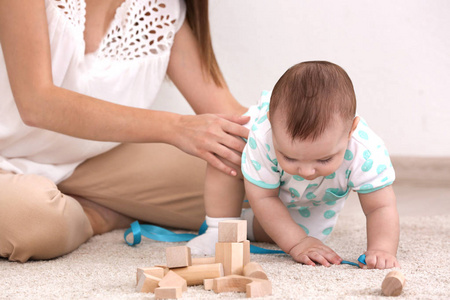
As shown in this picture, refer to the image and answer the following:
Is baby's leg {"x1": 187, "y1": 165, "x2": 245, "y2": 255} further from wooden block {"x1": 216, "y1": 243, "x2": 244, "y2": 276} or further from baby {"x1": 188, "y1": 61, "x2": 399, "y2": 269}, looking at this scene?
wooden block {"x1": 216, "y1": 243, "x2": 244, "y2": 276}

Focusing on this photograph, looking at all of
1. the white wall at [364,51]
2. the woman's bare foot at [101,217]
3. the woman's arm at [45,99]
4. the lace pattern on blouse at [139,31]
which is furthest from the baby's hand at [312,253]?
the white wall at [364,51]

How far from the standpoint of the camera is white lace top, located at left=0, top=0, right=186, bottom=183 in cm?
Answer: 116

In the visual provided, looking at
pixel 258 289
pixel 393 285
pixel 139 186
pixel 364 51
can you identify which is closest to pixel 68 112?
pixel 139 186

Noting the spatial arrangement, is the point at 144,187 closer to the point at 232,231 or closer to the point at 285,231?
the point at 285,231

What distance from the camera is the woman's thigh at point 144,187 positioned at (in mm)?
1277

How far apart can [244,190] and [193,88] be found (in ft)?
1.22

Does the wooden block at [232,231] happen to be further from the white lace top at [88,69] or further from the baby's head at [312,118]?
the white lace top at [88,69]

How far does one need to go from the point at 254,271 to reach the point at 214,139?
35 cm

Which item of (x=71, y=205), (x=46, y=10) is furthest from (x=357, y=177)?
(x=46, y=10)

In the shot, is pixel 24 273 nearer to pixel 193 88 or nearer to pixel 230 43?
pixel 193 88

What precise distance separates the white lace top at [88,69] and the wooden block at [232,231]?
551mm

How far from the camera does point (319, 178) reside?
959 millimetres

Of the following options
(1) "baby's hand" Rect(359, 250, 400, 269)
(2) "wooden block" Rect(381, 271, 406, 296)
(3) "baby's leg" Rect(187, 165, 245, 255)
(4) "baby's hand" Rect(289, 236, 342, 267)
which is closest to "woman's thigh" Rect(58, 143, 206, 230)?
(3) "baby's leg" Rect(187, 165, 245, 255)

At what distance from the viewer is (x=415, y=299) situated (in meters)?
0.70
